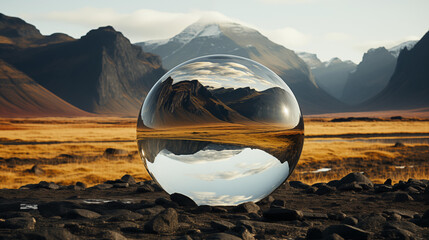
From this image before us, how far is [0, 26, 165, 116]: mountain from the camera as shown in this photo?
182m

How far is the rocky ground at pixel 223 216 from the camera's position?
5922 millimetres

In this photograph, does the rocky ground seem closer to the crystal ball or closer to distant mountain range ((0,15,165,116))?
the crystal ball

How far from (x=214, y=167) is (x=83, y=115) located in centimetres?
16474

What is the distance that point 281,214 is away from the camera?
22.7 feet

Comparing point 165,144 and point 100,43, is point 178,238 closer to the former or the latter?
point 165,144

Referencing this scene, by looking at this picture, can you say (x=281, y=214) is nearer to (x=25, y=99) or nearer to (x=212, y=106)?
(x=212, y=106)

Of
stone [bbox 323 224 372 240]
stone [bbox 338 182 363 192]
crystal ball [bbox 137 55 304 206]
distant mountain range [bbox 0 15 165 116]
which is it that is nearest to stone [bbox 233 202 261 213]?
crystal ball [bbox 137 55 304 206]

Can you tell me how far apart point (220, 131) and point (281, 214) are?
1625 millimetres

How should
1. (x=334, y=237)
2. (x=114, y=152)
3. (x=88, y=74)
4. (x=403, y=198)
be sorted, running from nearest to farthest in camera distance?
(x=334, y=237), (x=403, y=198), (x=114, y=152), (x=88, y=74)

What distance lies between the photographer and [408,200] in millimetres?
9117

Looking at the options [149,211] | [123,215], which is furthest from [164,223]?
[149,211]

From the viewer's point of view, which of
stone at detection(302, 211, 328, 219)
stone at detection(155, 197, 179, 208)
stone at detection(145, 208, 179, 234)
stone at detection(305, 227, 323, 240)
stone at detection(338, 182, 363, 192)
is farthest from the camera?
stone at detection(338, 182, 363, 192)

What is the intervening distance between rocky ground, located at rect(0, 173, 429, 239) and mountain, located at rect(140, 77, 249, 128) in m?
1.46

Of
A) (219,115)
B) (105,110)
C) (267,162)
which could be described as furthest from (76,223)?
(105,110)
